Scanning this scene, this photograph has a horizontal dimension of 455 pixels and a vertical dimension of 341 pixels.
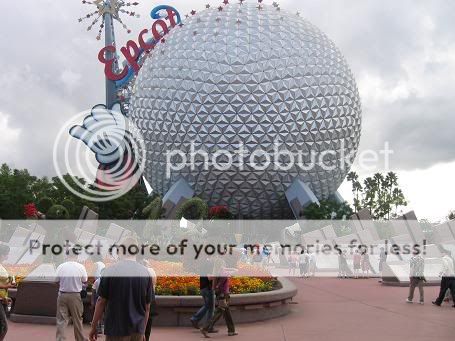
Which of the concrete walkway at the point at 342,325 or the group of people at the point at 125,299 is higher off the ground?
the group of people at the point at 125,299

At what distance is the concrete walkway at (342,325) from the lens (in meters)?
10.5

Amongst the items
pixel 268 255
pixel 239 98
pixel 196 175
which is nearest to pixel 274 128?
pixel 239 98

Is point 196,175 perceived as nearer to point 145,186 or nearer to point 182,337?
point 145,186

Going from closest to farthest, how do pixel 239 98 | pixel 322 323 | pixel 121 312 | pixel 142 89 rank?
pixel 121 312 → pixel 322 323 → pixel 239 98 → pixel 142 89

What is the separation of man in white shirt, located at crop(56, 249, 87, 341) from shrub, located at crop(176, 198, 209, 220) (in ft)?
49.8

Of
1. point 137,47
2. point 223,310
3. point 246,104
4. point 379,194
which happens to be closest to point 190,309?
point 223,310

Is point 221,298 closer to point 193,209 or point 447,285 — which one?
point 447,285

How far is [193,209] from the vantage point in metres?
24.9

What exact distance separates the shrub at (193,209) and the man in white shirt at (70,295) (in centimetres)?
1517

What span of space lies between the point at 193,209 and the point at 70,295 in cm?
1596

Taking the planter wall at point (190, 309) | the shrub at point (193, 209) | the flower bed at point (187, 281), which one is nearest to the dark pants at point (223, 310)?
the planter wall at point (190, 309)

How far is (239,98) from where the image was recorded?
39.9 metres

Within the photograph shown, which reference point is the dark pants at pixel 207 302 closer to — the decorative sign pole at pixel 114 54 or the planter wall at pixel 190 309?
the planter wall at pixel 190 309

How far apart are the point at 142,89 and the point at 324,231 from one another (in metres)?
18.1
